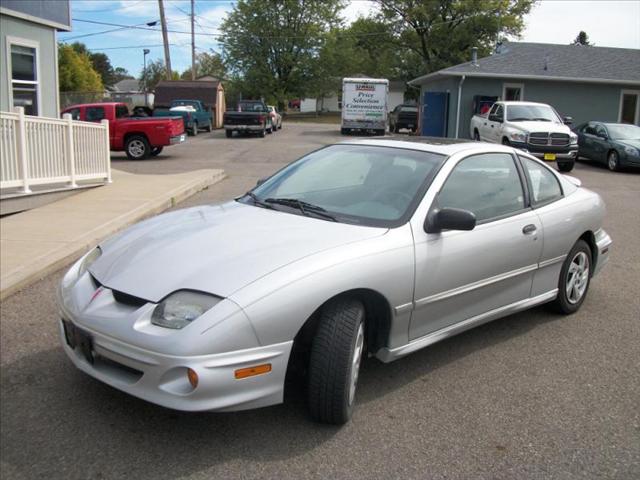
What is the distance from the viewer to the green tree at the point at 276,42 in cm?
5859

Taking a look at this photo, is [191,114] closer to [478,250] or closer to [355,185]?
[355,185]

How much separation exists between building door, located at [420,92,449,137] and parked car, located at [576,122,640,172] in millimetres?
8795

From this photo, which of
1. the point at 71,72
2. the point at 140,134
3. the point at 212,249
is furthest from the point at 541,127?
the point at 71,72

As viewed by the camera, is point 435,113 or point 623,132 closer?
point 623,132

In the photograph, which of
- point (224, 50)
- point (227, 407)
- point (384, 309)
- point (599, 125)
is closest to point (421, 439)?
point (384, 309)

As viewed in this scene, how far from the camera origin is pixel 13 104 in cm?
1307

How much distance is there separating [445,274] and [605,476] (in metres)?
1.41

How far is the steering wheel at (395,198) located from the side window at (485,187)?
0.23 meters

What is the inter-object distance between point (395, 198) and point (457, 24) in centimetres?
5250

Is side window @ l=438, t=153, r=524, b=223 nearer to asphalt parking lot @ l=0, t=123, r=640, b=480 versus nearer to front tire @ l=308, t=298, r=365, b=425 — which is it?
asphalt parking lot @ l=0, t=123, r=640, b=480

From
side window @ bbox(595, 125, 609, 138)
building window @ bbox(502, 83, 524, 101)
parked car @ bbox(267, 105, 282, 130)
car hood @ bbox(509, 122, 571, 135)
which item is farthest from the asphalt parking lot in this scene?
parked car @ bbox(267, 105, 282, 130)

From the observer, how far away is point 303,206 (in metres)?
4.21

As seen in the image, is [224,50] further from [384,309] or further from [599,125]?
[384,309]

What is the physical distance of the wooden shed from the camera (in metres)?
38.6
